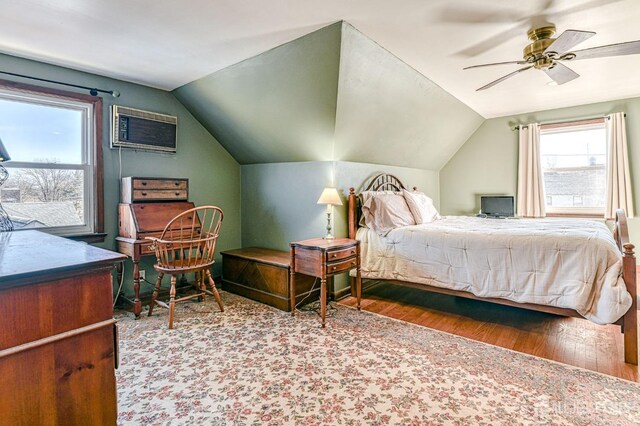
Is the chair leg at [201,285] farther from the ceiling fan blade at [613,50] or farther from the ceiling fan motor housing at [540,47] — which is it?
the ceiling fan blade at [613,50]

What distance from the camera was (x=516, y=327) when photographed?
9.01ft

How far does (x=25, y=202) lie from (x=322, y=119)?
269 centimetres

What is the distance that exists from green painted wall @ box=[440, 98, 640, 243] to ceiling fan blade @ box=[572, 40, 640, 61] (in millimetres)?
2788

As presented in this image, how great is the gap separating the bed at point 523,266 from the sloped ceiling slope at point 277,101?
0.90 m

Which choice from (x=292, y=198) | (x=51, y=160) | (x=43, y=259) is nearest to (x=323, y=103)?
(x=292, y=198)

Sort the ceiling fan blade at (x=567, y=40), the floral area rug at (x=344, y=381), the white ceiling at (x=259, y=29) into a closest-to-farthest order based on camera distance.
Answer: the floral area rug at (x=344, y=381) → the ceiling fan blade at (x=567, y=40) → the white ceiling at (x=259, y=29)

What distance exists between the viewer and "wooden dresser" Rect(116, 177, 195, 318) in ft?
9.93

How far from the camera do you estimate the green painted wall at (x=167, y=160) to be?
313 cm

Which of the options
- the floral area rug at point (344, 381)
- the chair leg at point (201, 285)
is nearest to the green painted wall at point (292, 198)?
the chair leg at point (201, 285)

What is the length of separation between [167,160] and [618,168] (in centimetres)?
564

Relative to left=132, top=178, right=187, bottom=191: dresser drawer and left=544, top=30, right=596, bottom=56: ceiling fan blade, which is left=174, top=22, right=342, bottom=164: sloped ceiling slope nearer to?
left=132, top=178, right=187, bottom=191: dresser drawer

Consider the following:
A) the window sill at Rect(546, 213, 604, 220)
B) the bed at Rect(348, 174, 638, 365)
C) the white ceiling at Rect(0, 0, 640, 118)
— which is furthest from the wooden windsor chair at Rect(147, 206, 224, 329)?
the window sill at Rect(546, 213, 604, 220)

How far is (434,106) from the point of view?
4.07 metres

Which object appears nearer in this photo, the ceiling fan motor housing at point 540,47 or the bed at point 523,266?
the bed at point 523,266
